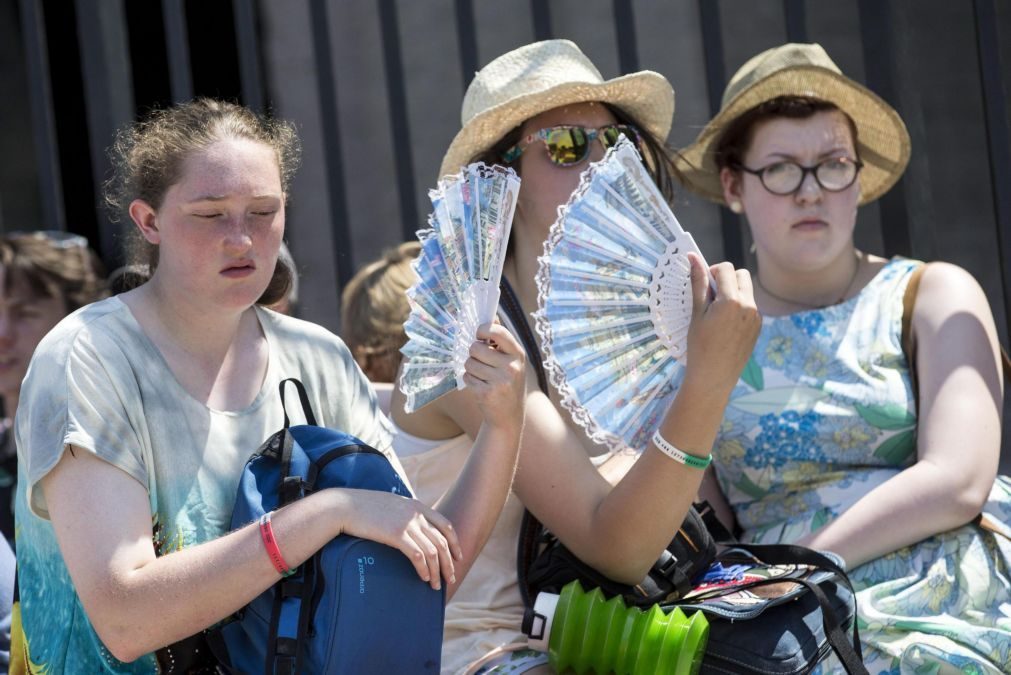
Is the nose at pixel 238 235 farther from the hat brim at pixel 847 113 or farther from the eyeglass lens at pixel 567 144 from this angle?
the hat brim at pixel 847 113

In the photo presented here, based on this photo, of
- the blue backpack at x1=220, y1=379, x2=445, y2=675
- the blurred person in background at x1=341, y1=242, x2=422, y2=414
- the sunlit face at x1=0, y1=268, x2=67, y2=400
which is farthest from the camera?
the sunlit face at x1=0, y1=268, x2=67, y2=400

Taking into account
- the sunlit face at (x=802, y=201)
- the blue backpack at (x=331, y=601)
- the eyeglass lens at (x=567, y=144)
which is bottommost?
the blue backpack at (x=331, y=601)

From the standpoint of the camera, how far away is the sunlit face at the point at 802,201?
288cm

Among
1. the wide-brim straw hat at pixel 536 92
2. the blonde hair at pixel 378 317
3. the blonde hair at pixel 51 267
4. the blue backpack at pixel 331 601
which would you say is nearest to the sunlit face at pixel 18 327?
the blonde hair at pixel 51 267

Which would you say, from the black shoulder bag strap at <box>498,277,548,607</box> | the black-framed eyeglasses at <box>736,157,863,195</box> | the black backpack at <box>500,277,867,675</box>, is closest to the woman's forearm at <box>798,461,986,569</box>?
the black backpack at <box>500,277,867,675</box>

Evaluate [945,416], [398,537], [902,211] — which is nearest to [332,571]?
[398,537]

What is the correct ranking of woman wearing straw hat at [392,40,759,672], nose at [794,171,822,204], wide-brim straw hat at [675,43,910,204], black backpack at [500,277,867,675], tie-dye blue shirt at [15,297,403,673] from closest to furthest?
tie-dye blue shirt at [15,297,403,673] → black backpack at [500,277,867,675] → woman wearing straw hat at [392,40,759,672] → nose at [794,171,822,204] → wide-brim straw hat at [675,43,910,204]

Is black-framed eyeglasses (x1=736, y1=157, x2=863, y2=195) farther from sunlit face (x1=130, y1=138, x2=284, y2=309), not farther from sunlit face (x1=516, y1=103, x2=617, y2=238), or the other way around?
sunlit face (x1=130, y1=138, x2=284, y2=309)

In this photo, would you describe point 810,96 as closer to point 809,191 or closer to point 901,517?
point 809,191

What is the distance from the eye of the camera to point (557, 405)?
2646 millimetres

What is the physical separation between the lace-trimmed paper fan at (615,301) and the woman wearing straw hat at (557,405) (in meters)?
0.08

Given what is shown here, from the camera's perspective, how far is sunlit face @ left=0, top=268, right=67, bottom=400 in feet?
12.4

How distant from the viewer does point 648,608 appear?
2.32 m

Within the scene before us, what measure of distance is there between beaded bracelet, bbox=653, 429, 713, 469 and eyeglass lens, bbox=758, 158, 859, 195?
863 millimetres
